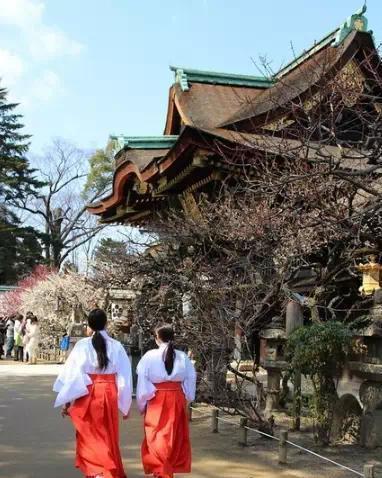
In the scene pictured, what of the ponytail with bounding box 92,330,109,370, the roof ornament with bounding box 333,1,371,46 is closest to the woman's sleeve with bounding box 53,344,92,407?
the ponytail with bounding box 92,330,109,370

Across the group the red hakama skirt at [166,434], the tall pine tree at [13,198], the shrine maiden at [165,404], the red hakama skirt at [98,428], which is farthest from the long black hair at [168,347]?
the tall pine tree at [13,198]

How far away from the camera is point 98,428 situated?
5.38 metres

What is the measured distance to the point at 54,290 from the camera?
88.1 ft

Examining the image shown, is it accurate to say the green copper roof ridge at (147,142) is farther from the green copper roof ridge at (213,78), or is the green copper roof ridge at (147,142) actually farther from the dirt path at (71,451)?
the dirt path at (71,451)

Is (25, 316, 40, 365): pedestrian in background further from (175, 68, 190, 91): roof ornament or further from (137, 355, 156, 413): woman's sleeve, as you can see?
(137, 355, 156, 413): woman's sleeve

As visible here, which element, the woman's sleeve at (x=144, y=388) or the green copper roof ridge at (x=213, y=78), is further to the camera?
the green copper roof ridge at (x=213, y=78)

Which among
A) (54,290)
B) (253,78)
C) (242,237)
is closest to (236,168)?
(242,237)

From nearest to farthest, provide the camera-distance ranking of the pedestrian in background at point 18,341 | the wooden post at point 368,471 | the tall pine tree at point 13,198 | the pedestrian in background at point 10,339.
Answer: the wooden post at point 368,471 → the pedestrian in background at point 18,341 → the pedestrian in background at point 10,339 → the tall pine tree at point 13,198

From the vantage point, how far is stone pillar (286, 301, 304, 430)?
7812 millimetres

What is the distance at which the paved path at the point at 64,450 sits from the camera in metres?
6.13

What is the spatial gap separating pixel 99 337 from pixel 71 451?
221cm

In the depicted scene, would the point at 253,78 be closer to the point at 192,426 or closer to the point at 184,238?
the point at 184,238

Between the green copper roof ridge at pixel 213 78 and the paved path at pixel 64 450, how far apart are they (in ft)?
26.6

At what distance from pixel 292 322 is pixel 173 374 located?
408 cm
